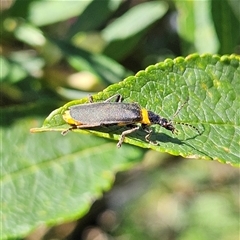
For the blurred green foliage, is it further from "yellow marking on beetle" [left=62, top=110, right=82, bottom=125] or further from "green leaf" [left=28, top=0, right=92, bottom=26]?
"yellow marking on beetle" [left=62, top=110, right=82, bottom=125]

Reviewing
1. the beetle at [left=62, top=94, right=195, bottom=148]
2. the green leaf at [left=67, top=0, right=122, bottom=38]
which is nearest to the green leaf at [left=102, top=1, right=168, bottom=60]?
the green leaf at [left=67, top=0, right=122, bottom=38]

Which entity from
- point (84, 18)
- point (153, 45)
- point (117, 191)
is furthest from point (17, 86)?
point (117, 191)

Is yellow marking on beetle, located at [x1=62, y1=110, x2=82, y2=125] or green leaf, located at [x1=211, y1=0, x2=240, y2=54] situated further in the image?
green leaf, located at [x1=211, y1=0, x2=240, y2=54]

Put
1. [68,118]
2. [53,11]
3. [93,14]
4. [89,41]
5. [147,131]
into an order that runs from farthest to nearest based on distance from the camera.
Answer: [89,41] < [53,11] < [93,14] < [147,131] < [68,118]

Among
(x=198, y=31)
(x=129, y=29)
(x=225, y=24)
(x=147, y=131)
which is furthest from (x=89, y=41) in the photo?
(x=147, y=131)

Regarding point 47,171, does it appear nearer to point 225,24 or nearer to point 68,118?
point 68,118

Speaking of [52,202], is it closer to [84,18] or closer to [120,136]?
[120,136]

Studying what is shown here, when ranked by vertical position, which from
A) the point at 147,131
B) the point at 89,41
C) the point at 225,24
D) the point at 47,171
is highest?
the point at 225,24
